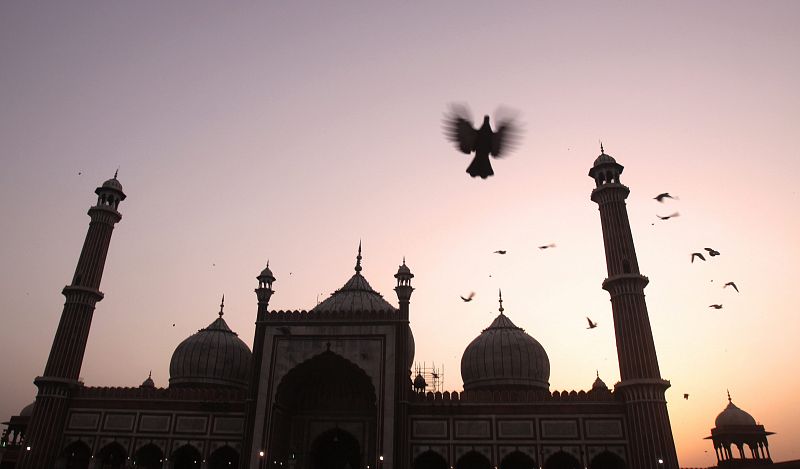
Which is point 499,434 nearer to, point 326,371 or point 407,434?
point 407,434

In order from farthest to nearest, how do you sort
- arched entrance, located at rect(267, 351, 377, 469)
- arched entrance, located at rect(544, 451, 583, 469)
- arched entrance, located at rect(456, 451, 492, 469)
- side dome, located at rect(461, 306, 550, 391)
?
side dome, located at rect(461, 306, 550, 391) < arched entrance, located at rect(267, 351, 377, 469) < arched entrance, located at rect(456, 451, 492, 469) < arched entrance, located at rect(544, 451, 583, 469)

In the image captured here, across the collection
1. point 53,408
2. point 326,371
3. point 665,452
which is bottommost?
point 665,452

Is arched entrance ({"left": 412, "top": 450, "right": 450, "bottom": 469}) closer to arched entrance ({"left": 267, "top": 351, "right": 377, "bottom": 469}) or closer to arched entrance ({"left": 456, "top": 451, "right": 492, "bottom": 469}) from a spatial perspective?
arched entrance ({"left": 456, "top": 451, "right": 492, "bottom": 469})

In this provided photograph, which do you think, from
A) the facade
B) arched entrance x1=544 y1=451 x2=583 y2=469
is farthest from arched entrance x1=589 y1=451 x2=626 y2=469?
arched entrance x1=544 y1=451 x2=583 y2=469

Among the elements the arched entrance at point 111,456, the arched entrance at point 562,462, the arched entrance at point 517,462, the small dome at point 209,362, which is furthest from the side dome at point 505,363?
the arched entrance at point 111,456

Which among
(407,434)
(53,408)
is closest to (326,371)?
(407,434)
